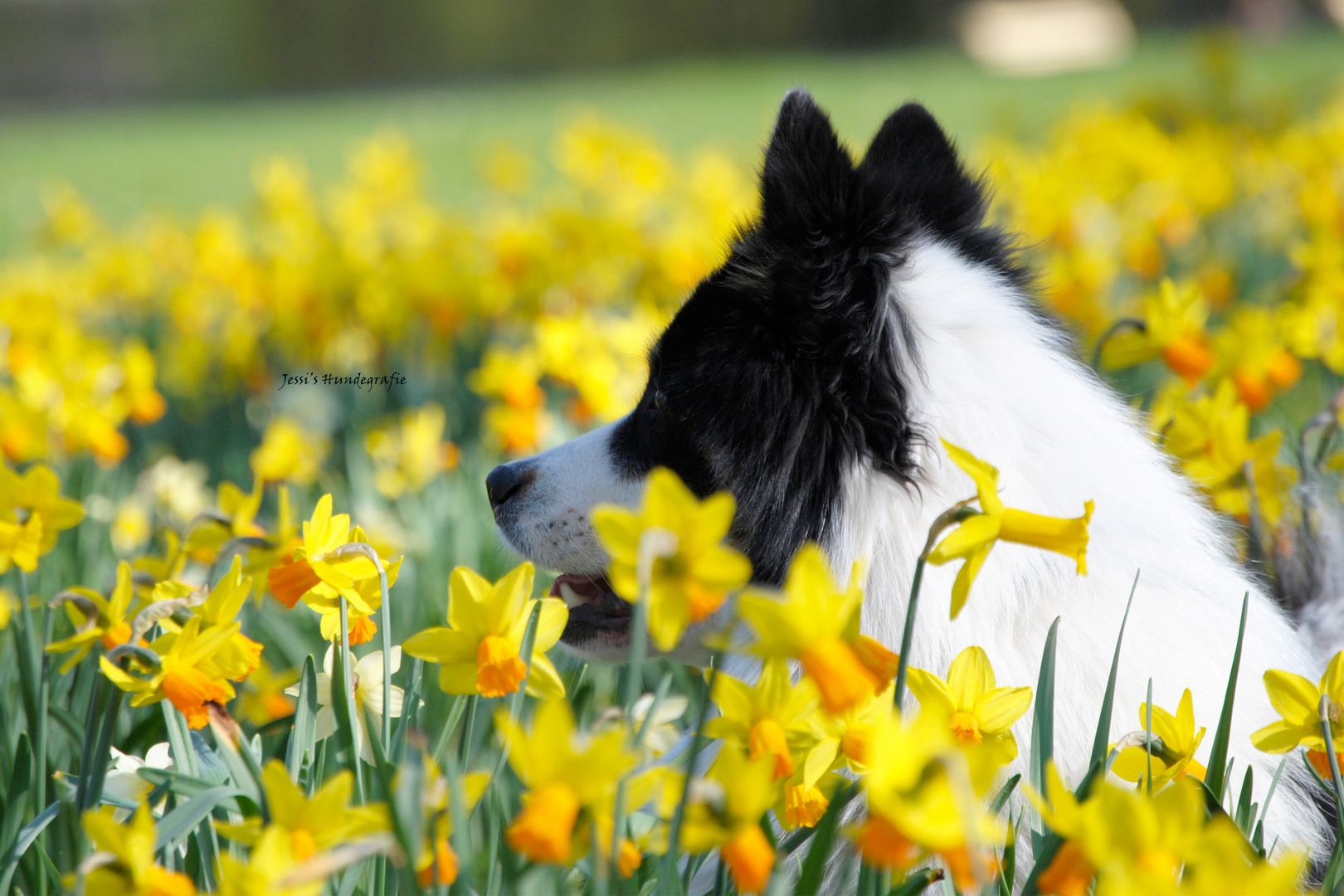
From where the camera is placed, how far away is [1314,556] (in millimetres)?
2043

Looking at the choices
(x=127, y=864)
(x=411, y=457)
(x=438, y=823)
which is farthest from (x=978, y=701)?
(x=411, y=457)

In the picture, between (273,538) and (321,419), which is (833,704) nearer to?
(273,538)

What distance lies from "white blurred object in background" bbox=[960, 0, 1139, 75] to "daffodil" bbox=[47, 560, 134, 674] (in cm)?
2265

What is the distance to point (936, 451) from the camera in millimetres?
1428

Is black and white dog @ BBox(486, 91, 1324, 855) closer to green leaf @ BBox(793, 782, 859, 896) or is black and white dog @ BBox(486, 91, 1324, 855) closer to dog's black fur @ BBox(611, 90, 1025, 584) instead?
dog's black fur @ BBox(611, 90, 1025, 584)

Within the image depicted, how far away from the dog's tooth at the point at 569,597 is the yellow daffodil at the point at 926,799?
99cm

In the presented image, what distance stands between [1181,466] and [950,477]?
0.65 meters

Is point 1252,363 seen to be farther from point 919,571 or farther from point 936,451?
point 919,571

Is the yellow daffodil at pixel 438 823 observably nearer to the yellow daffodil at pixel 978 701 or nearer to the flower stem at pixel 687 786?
the flower stem at pixel 687 786

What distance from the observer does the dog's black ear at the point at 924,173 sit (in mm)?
1679

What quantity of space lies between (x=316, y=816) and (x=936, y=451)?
0.91 metres

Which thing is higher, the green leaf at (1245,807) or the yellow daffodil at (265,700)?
the green leaf at (1245,807)

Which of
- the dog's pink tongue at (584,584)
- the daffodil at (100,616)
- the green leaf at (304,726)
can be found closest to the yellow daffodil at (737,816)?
the green leaf at (304,726)

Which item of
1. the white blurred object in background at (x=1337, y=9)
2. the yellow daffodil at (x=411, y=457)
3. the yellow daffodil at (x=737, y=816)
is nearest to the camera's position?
the yellow daffodil at (x=737, y=816)
